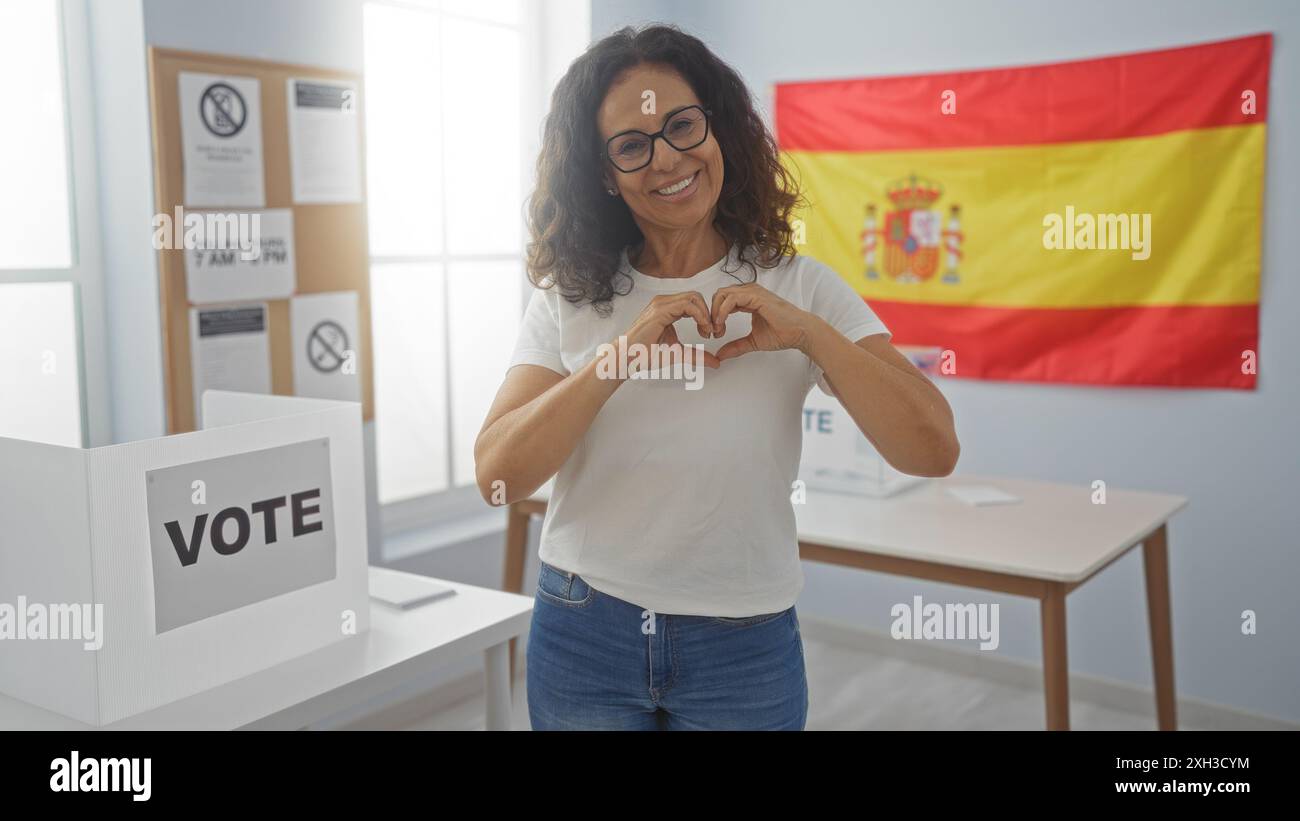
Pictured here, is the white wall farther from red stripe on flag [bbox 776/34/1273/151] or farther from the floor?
the floor

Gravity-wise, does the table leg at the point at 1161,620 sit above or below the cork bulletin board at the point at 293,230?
below

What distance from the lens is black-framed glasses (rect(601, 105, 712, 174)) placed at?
1.28 metres

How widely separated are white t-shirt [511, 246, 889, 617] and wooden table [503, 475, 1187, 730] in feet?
3.74

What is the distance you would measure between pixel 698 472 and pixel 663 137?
37cm

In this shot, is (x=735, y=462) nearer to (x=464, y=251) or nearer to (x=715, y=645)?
(x=715, y=645)

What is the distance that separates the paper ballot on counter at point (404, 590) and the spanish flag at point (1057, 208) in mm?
2161

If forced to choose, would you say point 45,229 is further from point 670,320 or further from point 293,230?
point 670,320

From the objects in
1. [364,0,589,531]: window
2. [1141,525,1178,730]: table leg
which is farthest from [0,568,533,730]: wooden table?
[1141,525,1178,730]: table leg

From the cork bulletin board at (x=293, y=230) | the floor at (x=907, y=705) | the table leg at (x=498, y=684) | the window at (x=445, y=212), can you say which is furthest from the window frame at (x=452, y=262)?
the table leg at (x=498, y=684)

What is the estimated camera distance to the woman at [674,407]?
1244 millimetres

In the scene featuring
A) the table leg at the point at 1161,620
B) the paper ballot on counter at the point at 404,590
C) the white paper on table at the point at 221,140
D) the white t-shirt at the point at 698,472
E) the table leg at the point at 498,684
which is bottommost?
the table leg at the point at 1161,620

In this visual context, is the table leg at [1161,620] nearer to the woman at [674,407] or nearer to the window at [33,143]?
the woman at [674,407]

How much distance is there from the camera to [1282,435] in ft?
10.0
